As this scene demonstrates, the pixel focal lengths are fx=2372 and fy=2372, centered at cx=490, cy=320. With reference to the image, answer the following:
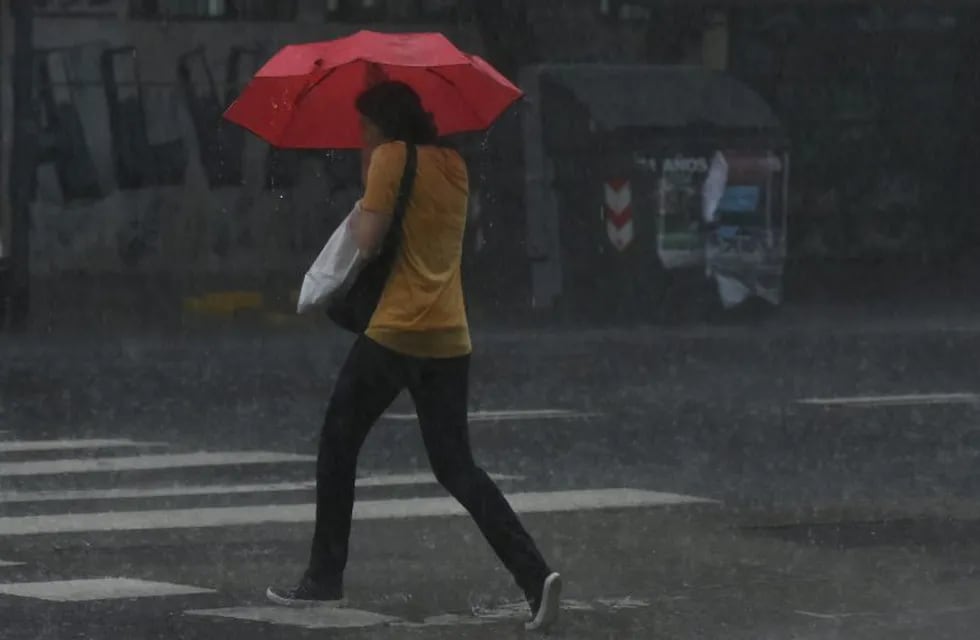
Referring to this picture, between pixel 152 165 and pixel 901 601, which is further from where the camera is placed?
pixel 152 165

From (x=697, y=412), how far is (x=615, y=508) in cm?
458

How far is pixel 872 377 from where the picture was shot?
58.1 ft

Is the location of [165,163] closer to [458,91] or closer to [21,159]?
[21,159]

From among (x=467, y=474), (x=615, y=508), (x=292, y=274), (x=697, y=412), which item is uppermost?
(x=467, y=474)

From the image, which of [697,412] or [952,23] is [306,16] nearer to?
[952,23]

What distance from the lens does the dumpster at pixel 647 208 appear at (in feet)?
80.9

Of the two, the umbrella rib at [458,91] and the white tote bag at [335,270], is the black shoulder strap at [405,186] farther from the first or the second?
the umbrella rib at [458,91]

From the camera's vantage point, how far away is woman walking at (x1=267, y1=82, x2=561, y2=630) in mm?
7135

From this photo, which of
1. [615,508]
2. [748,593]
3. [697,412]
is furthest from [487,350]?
[748,593]

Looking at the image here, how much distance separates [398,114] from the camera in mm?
7242

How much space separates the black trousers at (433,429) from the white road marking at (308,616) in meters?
0.38

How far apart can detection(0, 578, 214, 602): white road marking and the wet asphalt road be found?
0.10 metres

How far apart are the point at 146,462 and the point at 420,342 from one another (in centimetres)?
511

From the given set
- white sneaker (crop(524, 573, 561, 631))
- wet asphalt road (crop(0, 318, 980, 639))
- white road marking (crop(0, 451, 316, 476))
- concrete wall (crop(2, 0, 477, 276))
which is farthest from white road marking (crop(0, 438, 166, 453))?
concrete wall (crop(2, 0, 477, 276))
